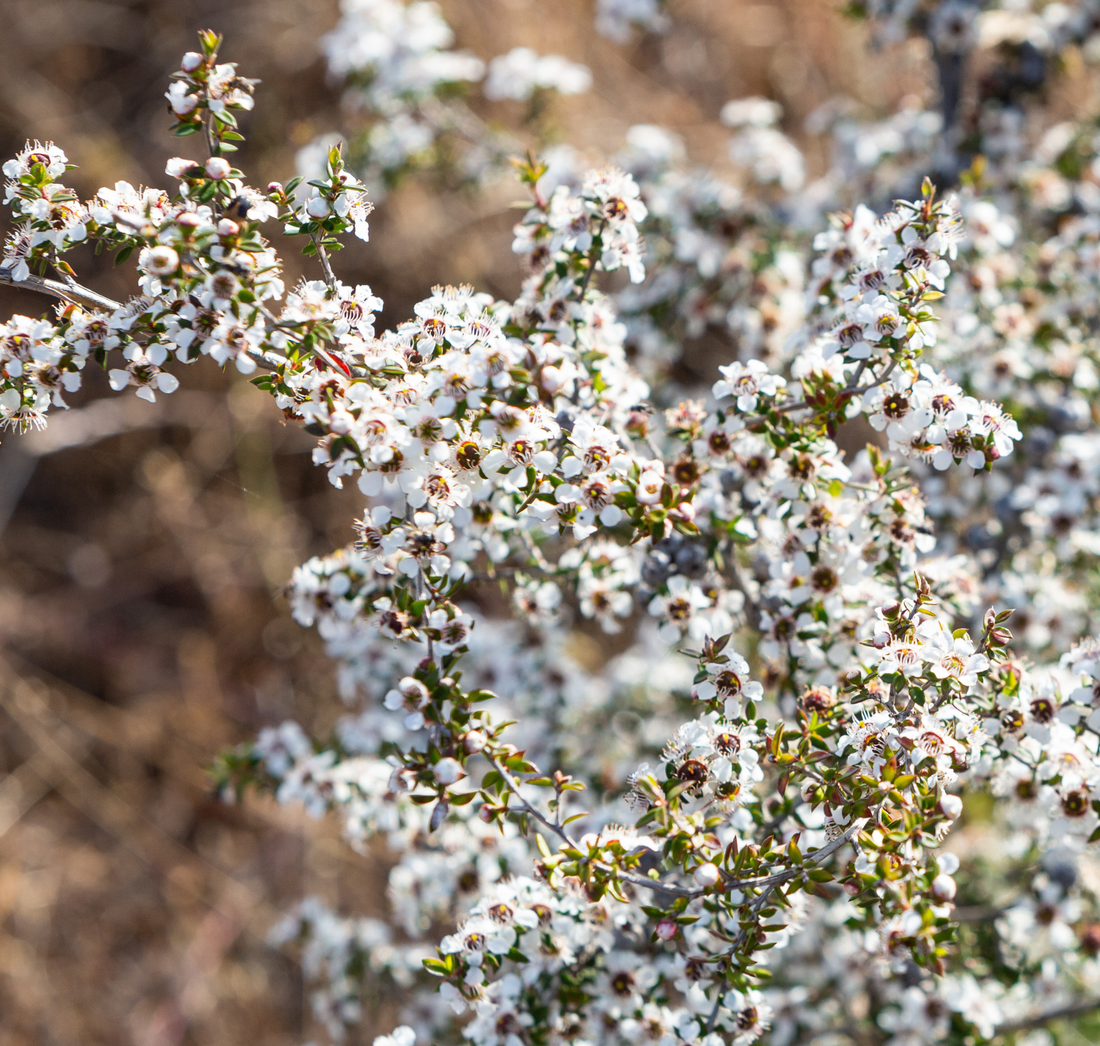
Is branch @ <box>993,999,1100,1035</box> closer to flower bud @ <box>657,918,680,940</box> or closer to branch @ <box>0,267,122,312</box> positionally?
flower bud @ <box>657,918,680,940</box>

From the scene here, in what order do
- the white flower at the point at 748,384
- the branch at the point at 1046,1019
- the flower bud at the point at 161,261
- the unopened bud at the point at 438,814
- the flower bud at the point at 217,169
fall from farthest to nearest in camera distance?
1. the branch at the point at 1046,1019
2. the white flower at the point at 748,384
3. the unopened bud at the point at 438,814
4. the flower bud at the point at 217,169
5. the flower bud at the point at 161,261

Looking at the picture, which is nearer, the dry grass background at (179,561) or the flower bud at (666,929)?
the flower bud at (666,929)

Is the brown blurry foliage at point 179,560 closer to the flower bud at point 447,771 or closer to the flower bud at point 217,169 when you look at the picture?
the flower bud at point 217,169

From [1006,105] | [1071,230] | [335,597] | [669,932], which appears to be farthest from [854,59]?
[669,932]

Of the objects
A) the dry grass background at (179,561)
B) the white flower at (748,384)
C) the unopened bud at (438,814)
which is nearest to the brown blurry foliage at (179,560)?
the dry grass background at (179,561)

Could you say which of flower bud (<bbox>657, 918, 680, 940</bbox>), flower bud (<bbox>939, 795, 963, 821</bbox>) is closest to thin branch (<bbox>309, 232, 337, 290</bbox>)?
flower bud (<bbox>657, 918, 680, 940</bbox>)

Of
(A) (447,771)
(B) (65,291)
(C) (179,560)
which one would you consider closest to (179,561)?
(C) (179,560)

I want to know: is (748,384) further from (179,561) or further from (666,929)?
(179,561)
